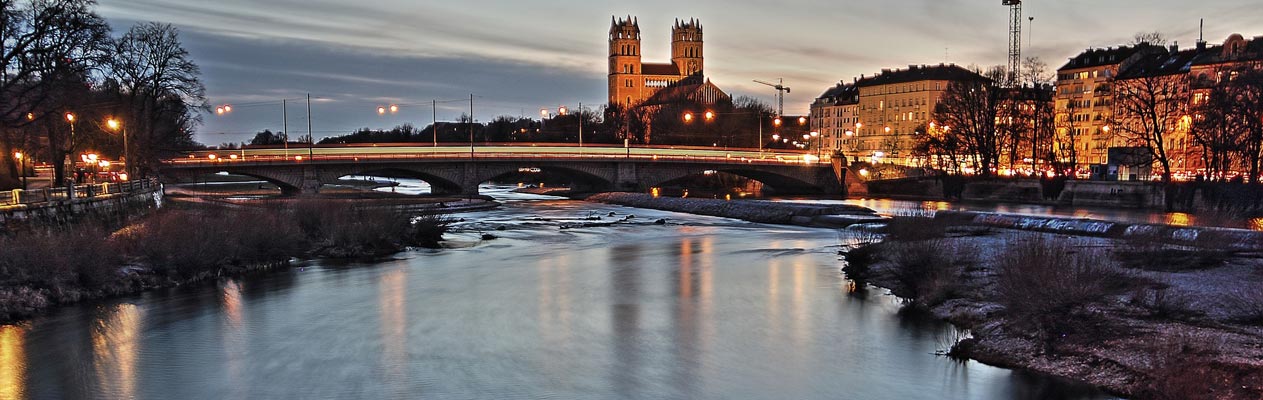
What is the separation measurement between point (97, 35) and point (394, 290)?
77.0ft

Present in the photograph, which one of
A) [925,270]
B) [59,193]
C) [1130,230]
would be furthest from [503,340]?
[1130,230]

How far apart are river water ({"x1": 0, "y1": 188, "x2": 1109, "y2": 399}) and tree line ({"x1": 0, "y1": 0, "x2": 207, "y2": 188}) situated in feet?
55.5

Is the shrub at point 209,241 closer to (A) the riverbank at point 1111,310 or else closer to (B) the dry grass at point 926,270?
(A) the riverbank at point 1111,310

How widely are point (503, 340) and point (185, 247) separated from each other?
14.0 m

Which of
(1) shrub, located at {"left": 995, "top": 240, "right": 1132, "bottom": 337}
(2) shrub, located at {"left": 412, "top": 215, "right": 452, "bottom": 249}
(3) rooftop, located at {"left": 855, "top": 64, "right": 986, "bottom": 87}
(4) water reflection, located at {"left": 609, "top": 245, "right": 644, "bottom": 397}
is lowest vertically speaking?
(4) water reflection, located at {"left": 609, "top": 245, "right": 644, "bottom": 397}

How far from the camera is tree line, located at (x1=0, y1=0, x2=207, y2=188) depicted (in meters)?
39.5

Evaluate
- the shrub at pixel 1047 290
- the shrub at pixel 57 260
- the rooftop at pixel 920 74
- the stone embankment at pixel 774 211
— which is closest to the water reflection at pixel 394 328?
the shrub at pixel 57 260

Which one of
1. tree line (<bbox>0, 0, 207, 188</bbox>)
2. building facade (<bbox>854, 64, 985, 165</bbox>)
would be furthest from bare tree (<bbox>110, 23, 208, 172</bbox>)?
building facade (<bbox>854, 64, 985, 165</bbox>)

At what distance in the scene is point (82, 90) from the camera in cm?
4547

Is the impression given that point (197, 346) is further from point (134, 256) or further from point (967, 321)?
point (967, 321)

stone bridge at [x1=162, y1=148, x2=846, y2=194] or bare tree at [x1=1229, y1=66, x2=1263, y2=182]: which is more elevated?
bare tree at [x1=1229, y1=66, x2=1263, y2=182]

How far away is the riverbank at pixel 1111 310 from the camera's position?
15.3 metres

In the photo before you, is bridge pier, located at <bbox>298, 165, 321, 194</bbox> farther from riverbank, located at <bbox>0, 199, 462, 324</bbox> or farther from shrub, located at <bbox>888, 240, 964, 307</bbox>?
shrub, located at <bbox>888, 240, 964, 307</bbox>

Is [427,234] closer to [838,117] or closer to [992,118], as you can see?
[992,118]
